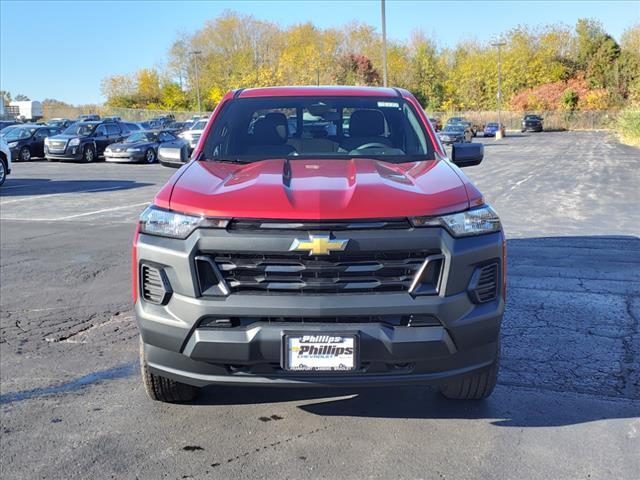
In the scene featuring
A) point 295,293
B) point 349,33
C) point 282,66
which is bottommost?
point 295,293

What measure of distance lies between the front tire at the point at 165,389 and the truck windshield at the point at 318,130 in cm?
149

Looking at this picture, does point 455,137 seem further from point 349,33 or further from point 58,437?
point 349,33

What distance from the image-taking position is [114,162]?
2661cm

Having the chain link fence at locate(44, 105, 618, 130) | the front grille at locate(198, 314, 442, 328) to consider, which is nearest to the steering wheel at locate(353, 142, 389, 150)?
the front grille at locate(198, 314, 442, 328)

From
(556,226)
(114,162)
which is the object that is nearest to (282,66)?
(114,162)

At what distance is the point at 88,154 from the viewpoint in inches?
1083

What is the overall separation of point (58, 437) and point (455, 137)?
116 feet

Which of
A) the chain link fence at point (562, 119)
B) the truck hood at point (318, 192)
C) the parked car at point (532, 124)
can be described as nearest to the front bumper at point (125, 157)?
the truck hood at point (318, 192)

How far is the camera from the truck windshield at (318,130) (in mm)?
4512

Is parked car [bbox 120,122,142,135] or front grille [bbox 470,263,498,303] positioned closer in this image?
front grille [bbox 470,263,498,303]

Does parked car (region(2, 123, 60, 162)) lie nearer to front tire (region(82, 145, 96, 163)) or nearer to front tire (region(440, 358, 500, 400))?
front tire (region(82, 145, 96, 163))

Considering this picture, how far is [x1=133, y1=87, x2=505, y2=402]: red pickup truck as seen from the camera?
304cm

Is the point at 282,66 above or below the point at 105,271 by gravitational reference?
above

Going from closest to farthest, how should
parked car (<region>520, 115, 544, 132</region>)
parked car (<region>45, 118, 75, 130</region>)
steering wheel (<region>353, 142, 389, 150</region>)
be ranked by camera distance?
steering wheel (<region>353, 142, 389, 150</region>)
parked car (<region>45, 118, 75, 130</region>)
parked car (<region>520, 115, 544, 132</region>)
